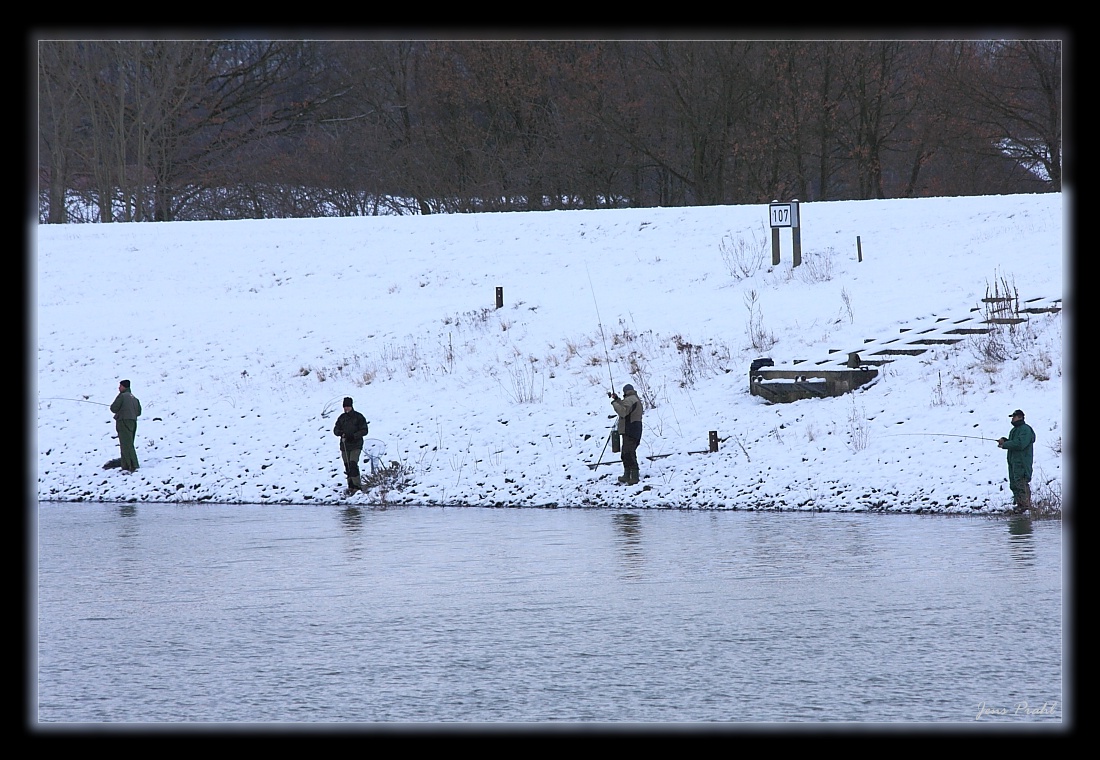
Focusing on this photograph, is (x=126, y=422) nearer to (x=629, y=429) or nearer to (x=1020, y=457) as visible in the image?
(x=629, y=429)

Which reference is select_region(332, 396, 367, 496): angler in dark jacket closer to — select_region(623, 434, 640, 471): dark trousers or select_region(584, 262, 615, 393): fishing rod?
select_region(623, 434, 640, 471): dark trousers

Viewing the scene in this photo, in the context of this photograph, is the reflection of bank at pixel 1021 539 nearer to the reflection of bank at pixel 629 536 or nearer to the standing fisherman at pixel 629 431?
the reflection of bank at pixel 629 536

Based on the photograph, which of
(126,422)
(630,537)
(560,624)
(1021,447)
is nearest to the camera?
(560,624)

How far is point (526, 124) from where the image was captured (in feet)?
168

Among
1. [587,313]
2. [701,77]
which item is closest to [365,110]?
[701,77]

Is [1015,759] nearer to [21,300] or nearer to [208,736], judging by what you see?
[208,736]

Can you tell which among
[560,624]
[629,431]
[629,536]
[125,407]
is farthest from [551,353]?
[560,624]

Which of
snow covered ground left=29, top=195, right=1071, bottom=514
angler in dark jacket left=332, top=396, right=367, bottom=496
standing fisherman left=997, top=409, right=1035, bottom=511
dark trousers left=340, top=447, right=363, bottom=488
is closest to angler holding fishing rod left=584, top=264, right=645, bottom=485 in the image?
snow covered ground left=29, top=195, right=1071, bottom=514

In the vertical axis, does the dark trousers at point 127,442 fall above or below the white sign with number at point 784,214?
below

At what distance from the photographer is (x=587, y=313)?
29641 mm

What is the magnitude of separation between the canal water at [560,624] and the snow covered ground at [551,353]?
299 cm

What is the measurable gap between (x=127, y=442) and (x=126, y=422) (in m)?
0.35

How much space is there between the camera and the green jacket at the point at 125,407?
2433 centimetres

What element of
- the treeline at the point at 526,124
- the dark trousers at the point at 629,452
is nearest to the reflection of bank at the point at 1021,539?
the dark trousers at the point at 629,452
